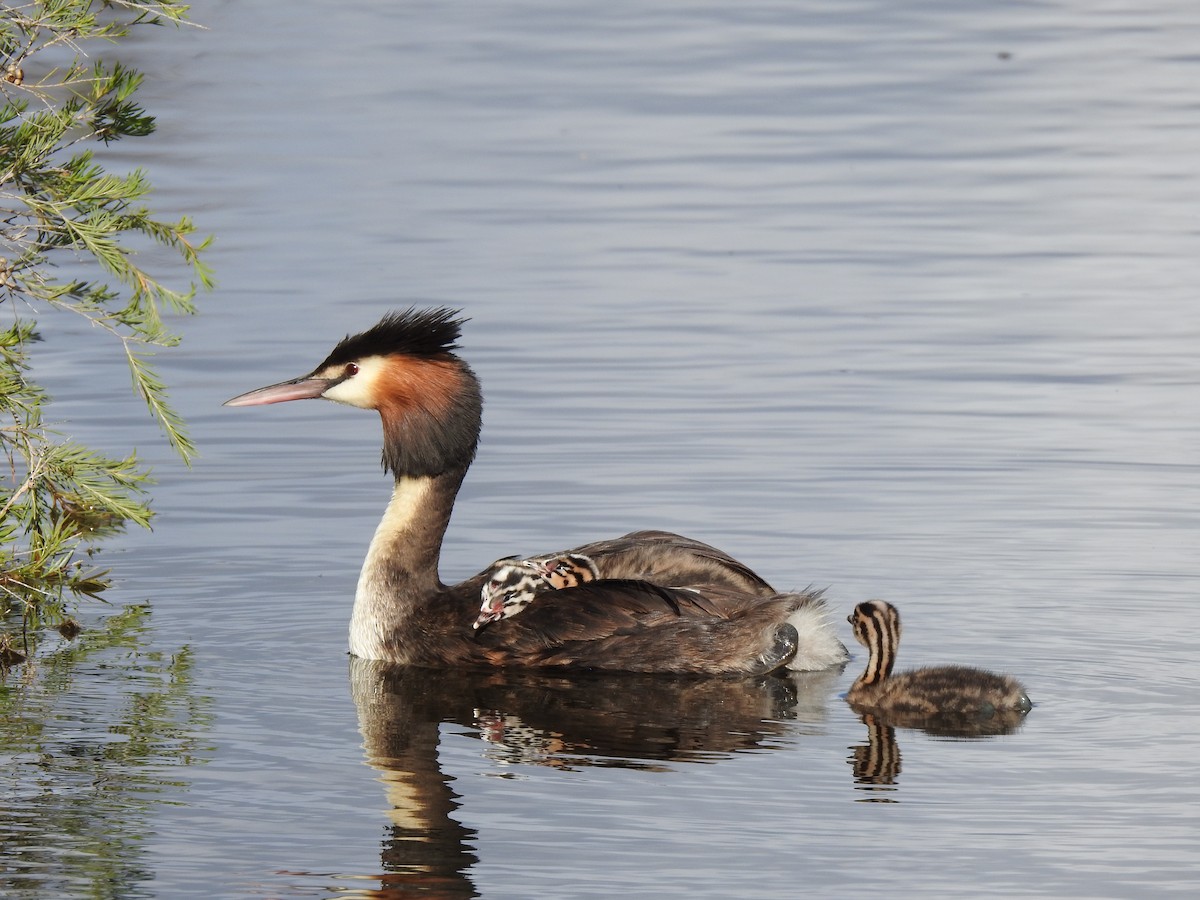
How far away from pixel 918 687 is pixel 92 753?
306 centimetres

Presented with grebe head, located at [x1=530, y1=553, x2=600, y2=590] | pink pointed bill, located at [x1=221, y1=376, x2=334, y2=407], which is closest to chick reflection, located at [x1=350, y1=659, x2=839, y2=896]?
grebe head, located at [x1=530, y1=553, x2=600, y2=590]

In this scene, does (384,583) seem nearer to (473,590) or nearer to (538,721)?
(473,590)

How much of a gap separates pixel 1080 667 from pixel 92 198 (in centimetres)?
438

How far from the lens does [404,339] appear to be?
428 inches

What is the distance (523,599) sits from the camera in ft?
33.9

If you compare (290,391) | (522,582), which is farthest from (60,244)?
(522,582)

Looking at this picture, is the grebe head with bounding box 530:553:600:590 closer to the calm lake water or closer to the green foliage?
the calm lake water

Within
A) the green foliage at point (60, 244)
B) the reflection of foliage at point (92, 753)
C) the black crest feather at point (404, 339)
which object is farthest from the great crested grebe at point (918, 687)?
the green foliage at point (60, 244)

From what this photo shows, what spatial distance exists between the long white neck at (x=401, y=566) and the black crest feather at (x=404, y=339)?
0.57 metres

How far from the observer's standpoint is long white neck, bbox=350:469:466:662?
10555mm

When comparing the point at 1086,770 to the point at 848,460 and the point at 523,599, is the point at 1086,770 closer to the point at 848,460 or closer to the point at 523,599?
the point at 523,599

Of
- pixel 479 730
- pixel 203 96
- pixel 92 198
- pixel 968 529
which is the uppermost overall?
pixel 203 96

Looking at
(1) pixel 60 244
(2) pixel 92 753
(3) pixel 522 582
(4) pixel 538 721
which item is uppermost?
(1) pixel 60 244

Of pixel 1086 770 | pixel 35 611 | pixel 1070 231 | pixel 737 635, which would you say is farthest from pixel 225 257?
pixel 1086 770
